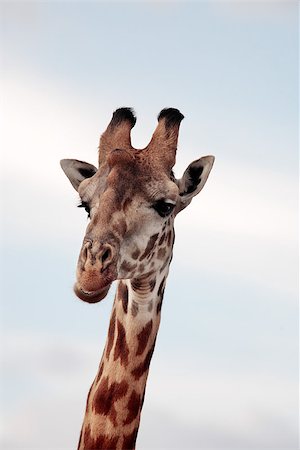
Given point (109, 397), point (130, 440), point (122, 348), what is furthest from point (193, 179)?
point (130, 440)

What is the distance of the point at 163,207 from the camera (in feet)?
39.4

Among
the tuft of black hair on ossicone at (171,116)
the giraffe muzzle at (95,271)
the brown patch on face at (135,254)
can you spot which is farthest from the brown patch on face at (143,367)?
the tuft of black hair on ossicone at (171,116)

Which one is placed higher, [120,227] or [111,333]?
[120,227]

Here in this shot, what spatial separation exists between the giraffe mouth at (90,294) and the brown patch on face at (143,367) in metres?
1.51

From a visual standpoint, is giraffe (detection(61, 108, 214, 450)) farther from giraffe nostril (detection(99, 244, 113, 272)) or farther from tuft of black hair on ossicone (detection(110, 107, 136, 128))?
tuft of black hair on ossicone (detection(110, 107, 136, 128))

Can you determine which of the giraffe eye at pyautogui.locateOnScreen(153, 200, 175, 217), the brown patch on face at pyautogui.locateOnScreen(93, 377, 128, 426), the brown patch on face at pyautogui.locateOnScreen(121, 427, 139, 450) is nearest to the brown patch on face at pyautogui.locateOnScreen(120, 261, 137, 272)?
the giraffe eye at pyautogui.locateOnScreen(153, 200, 175, 217)

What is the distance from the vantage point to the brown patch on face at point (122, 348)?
1210 cm

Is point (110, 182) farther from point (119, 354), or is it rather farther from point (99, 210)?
point (119, 354)

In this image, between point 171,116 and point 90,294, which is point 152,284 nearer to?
point 90,294

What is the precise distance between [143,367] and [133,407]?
0.55 metres

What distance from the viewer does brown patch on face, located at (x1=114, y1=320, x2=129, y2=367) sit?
12102mm

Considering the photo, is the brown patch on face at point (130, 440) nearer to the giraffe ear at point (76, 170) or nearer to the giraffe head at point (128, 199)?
the giraffe head at point (128, 199)

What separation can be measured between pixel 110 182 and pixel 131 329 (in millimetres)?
1990

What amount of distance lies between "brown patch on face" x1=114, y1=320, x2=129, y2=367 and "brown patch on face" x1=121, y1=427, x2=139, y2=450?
90 cm
